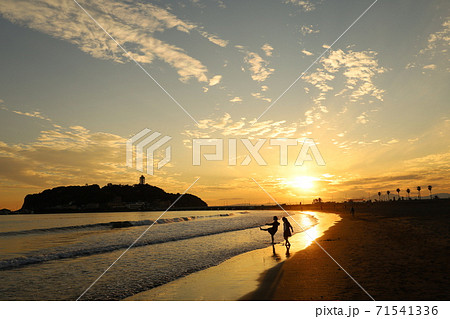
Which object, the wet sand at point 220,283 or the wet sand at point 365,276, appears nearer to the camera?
the wet sand at point 365,276

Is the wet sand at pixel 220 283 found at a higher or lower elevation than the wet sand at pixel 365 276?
lower

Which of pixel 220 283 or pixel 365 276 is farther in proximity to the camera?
pixel 220 283

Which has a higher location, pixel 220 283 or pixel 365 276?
pixel 365 276

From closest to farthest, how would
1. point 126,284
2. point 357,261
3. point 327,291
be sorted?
point 327,291, point 126,284, point 357,261

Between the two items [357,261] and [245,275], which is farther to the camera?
[357,261]

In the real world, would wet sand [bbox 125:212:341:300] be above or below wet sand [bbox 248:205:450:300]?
below

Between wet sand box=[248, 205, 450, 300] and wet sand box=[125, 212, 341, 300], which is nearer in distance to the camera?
wet sand box=[248, 205, 450, 300]
